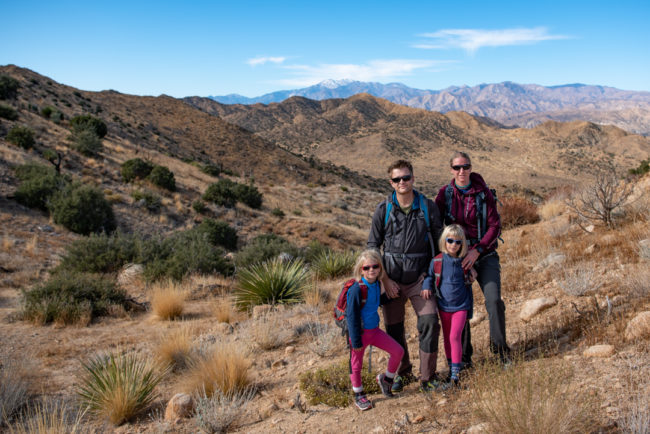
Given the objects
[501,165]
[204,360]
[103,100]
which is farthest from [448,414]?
[501,165]

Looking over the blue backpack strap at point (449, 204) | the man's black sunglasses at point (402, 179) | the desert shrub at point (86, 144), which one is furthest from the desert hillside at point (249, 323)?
the desert shrub at point (86, 144)

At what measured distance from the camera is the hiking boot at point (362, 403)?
3.46 metres

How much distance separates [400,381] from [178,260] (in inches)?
311

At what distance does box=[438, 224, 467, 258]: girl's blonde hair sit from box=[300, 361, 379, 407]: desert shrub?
1.45 m

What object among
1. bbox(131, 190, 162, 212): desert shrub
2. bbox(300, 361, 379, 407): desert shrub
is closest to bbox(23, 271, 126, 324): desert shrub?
bbox(300, 361, 379, 407): desert shrub

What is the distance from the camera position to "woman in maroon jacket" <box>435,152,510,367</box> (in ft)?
11.8

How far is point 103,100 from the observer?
5262 centimetres

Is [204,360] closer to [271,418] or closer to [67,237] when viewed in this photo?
[271,418]

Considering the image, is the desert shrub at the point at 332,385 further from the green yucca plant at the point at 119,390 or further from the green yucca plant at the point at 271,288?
the green yucca plant at the point at 271,288

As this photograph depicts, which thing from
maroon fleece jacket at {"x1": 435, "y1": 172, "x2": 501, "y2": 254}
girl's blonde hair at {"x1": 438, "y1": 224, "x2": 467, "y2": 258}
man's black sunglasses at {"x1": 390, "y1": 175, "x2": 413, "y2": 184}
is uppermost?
man's black sunglasses at {"x1": 390, "y1": 175, "x2": 413, "y2": 184}

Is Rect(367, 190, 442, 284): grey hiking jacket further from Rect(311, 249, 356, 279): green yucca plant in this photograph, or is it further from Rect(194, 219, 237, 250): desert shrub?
Rect(194, 219, 237, 250): desert shrub

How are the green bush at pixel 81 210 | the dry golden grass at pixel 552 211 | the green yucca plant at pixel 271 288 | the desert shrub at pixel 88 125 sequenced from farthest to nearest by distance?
the desert shrub at pixel 88 125 → the green bush at pixel 81 210 → the dry golden grass at pixel 552 211 → the green yucca plant at pixel 271 288

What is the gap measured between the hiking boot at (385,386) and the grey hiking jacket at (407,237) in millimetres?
895

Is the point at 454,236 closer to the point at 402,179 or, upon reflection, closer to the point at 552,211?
the point at 402,179
